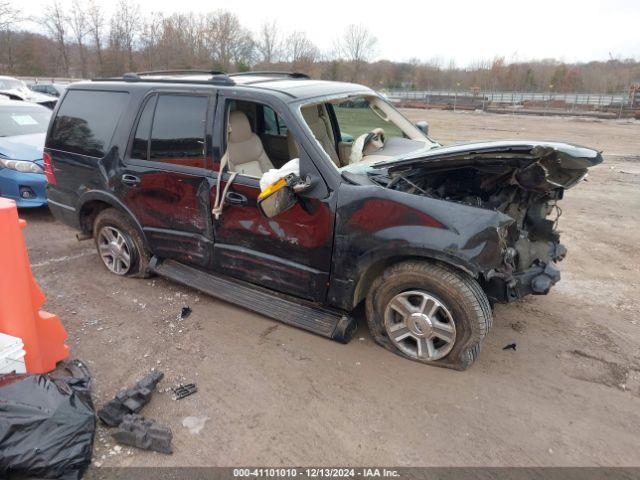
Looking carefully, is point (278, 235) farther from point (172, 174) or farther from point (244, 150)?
point (172, 174)

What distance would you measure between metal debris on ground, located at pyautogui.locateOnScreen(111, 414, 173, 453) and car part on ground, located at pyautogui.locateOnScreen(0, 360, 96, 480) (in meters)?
0.20

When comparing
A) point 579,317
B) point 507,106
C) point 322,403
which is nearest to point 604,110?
point 507,106

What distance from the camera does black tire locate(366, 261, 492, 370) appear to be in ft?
10.2

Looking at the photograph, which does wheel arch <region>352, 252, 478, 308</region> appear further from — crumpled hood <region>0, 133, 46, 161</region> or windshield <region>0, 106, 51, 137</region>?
windshield <region>0, 106, 51, 137</region>

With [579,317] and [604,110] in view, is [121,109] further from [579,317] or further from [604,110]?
[604,110]

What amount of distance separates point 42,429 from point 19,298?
37.1 inches

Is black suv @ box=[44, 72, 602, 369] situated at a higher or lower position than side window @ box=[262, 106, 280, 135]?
lower

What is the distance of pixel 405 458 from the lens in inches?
103

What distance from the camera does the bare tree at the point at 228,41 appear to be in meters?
51.8

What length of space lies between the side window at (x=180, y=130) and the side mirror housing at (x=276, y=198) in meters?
0.90

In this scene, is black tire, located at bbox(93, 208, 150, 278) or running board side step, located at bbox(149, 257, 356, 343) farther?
black tire, located at bbox(93, 208, 150, 278)

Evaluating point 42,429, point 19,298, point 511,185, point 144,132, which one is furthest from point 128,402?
point 511,185

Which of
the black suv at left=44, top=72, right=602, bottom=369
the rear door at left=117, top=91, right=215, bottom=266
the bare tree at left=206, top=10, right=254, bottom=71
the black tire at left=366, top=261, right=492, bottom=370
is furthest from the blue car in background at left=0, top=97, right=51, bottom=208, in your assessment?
the bare tree at left=206, top=10, right=254, bottom=71

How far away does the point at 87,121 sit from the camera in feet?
15.1
